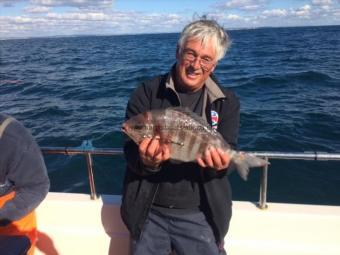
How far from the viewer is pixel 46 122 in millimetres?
13680

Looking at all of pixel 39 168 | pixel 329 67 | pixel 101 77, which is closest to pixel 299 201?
pixel 39 168

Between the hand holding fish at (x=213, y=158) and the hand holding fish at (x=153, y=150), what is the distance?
258 mm

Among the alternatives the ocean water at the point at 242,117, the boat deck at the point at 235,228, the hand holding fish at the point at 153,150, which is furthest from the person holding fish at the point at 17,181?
the ocean water at the point at 242,117

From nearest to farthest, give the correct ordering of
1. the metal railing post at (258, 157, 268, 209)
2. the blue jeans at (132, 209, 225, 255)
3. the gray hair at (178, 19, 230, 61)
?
the gray hair at (178, 19, 230, 61), the blue jeans at (132, 209, 225, 255), the metal railing post at (258, 157, 268, 209)

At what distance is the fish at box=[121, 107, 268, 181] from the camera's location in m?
2.64

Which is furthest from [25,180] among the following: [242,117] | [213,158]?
[242,117]

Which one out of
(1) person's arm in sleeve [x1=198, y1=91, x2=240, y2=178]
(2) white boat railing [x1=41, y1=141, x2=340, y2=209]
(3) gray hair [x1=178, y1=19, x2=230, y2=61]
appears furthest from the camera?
(2) white boat railing [x1=41, y1=141, x2=340, y2=209]

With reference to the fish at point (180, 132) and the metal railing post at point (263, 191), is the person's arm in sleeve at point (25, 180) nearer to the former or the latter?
the fish at point (180, 132)

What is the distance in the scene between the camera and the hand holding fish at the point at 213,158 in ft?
8.56

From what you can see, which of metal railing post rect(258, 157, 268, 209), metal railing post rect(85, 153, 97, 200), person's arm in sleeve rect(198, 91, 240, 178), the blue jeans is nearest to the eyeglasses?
person's arm in sleeve rect(198, 91, 240, 178)

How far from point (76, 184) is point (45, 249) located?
201 inches

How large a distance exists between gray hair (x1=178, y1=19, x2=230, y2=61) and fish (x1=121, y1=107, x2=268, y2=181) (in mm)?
531

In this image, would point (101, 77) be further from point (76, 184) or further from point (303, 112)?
point (76, 184)

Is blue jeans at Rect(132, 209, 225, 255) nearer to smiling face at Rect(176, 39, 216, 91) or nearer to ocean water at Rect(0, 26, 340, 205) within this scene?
smiling face at Rect(176, 39, 216, 91)
